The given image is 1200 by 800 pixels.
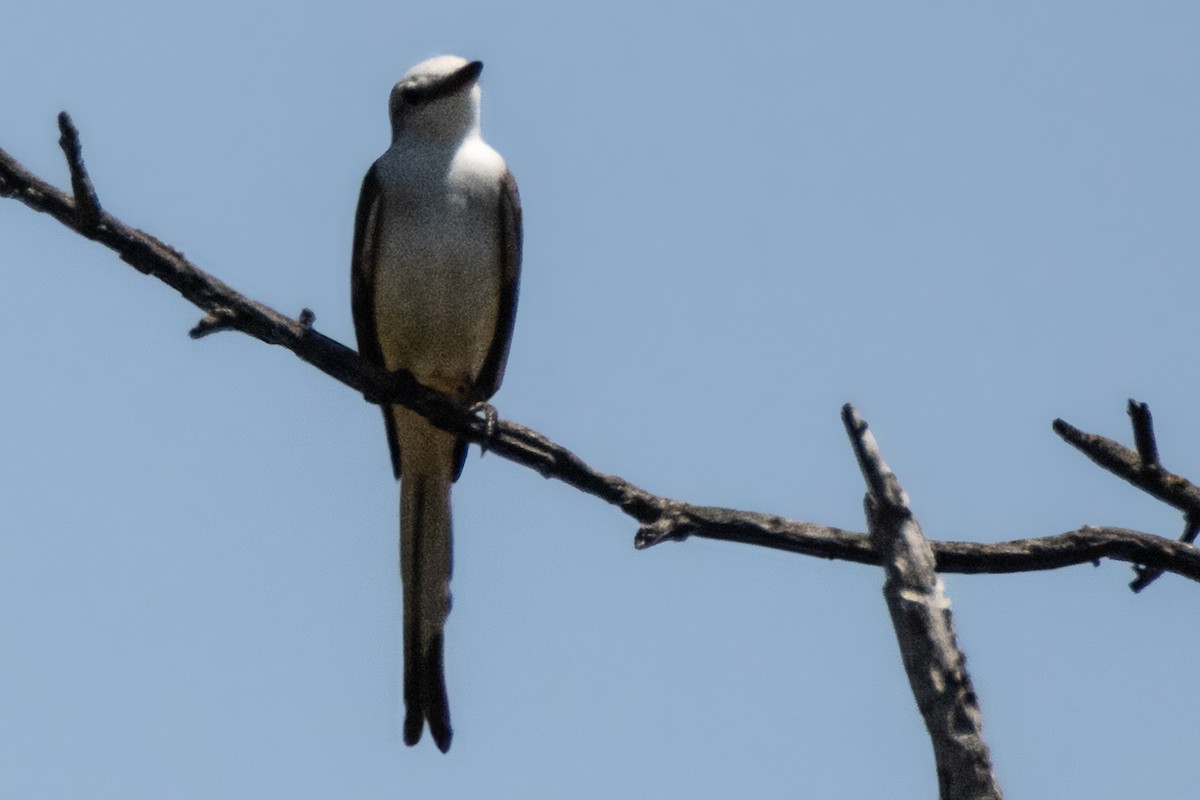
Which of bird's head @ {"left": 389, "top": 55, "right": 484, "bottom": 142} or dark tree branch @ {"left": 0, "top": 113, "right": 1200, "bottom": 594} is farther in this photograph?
bird's head @ {"left": 389, "top": 55, "right": 484, "bottom": 142}

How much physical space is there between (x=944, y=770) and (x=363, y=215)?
4.64 meters

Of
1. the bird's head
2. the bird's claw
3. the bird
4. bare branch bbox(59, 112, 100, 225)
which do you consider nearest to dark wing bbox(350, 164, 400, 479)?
the bird

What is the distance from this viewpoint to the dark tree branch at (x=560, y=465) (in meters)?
4.61

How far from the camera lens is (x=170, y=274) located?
202 inches

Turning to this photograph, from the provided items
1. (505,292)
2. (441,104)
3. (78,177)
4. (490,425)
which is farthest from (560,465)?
(441,104)

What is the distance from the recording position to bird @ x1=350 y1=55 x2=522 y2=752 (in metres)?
7.17

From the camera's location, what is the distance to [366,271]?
736 centimetres

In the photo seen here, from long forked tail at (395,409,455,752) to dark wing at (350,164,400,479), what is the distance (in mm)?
362

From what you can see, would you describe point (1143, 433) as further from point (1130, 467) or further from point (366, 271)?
point (366, 271)

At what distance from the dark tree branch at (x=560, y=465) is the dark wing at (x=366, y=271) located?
1646mm

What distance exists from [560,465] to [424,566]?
6.18 ft

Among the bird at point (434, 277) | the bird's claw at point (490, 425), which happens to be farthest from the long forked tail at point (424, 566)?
the bird's claw at point (490, 425)

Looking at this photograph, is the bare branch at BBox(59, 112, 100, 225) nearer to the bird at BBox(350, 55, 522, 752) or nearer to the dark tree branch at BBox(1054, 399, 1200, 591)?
the bird at BBox(350, 55, 522, 752)

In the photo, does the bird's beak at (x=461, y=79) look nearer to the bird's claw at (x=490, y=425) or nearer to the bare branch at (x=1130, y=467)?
the bird's claw at (x=490, y=425)
